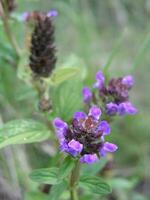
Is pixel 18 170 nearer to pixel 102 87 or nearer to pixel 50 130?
pixel 50 130

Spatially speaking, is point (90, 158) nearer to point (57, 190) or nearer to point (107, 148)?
point (107, 148)

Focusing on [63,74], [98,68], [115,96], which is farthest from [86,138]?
[98,68]

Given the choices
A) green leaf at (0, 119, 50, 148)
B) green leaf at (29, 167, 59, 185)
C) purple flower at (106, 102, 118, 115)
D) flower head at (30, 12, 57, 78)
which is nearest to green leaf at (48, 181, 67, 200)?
green leaf at (29, 167, 59, 185)

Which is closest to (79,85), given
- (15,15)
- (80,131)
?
(15,15)

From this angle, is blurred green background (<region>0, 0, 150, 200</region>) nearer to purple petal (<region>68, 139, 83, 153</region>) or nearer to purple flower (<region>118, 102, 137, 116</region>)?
purple flower (<region>118, 102, 137, 116</region>)

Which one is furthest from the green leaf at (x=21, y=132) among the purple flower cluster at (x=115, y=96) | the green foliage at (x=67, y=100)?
the purple flower cluster at (x=115, y=96)

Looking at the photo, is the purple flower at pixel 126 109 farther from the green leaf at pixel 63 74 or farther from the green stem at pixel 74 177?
the green leaf at pixel 63 74
